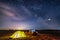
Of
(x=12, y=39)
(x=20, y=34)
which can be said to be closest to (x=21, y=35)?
(x=20, y=34)

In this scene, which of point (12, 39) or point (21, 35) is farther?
point (21, 35)

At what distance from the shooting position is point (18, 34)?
52.0ft

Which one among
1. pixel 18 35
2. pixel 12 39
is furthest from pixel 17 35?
pixel 12 39

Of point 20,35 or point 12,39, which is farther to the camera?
point 20,35

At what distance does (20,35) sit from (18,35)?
0.88 feet

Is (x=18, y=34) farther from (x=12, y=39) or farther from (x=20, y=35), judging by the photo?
(x=12, y=39)

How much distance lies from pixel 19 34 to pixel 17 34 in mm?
256

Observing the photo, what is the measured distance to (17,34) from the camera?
15828 millimetres

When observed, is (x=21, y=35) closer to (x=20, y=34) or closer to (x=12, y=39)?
(x=20, y=34)

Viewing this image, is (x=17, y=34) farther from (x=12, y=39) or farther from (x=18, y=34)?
(x=12, y=39)

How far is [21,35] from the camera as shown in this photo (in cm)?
Result: 1602

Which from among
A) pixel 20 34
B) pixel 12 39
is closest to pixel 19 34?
pixel 20 34

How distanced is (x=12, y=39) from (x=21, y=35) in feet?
6.12

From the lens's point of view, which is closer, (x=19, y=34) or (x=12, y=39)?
(x=12, y=39)
